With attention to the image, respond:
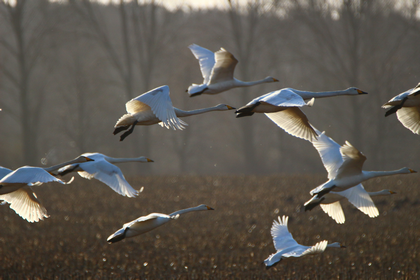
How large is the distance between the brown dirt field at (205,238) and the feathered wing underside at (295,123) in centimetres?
291

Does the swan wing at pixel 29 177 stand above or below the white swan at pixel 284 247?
above

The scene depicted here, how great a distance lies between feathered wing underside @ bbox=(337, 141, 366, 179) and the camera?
5.33m

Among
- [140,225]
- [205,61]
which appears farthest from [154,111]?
[205,61]

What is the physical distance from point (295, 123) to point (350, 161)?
107 cm

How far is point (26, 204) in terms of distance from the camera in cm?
611

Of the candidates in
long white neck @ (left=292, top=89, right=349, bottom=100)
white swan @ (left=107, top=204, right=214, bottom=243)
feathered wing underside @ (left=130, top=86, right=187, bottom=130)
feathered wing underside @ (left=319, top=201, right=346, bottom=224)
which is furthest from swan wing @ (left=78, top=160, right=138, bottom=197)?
feathered wing underside @ (left=319, top=201, right=346, bottom=224)

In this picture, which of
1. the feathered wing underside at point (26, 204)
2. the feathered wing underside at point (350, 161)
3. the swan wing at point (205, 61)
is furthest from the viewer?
the swan wing at point (205, 61)

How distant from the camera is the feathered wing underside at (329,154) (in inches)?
253

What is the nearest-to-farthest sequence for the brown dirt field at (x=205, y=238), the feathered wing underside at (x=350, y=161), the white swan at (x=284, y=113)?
1. the white swan at (x=284, y=113)
2. the feathered wing underside at (x=350, y=161)
3. the brown dirt field at (x=205, y=238)

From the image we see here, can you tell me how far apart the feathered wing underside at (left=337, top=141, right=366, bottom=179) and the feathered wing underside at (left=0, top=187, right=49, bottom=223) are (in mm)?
4158

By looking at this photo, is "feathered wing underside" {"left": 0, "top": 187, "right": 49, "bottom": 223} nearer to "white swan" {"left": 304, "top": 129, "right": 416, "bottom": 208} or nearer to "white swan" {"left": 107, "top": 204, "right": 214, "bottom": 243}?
"white swan" {"left": 107, "top": 204, "right": 214, "bottom": 243}

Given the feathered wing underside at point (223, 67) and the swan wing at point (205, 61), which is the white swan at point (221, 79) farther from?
the swan wing at point (205, 61)

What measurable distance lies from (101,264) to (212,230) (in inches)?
137

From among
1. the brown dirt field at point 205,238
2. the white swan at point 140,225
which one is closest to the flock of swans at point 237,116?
the white swan at point 140,225
